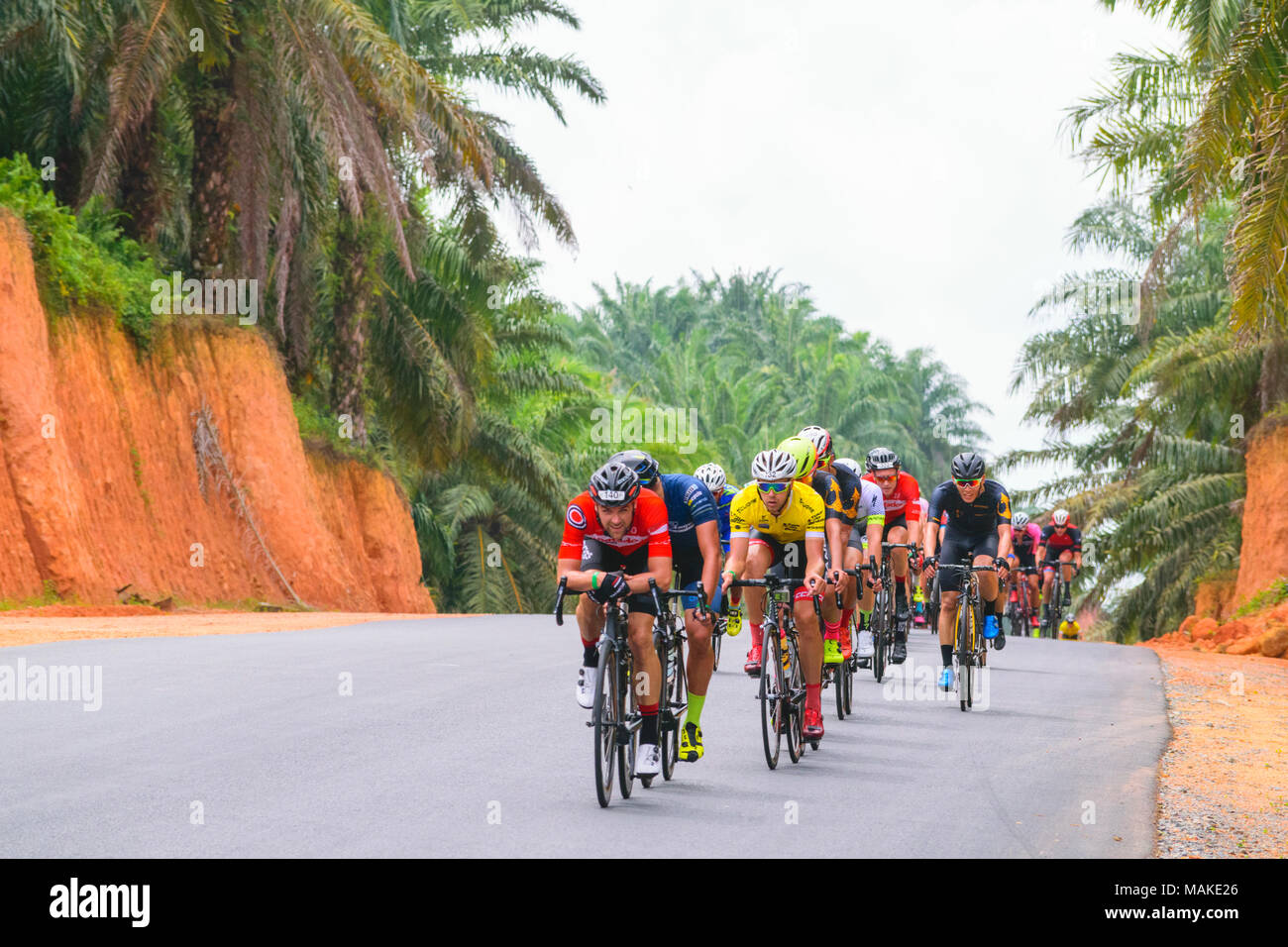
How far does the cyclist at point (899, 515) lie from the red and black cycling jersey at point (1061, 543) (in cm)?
903

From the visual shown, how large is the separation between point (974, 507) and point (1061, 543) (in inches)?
458

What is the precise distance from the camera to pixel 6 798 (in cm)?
780

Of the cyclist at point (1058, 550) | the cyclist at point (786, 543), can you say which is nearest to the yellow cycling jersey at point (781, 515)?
the cyclist at point (786, 543)

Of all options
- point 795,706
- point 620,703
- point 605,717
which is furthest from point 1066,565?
point 605,717

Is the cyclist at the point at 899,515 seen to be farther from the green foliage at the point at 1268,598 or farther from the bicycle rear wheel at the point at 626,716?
the green foliage at the point at 1268,598

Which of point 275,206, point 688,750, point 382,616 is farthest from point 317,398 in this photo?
point 688,750

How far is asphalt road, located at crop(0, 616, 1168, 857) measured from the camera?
7.25 m

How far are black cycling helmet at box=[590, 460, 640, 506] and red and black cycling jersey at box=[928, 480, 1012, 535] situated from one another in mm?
6069

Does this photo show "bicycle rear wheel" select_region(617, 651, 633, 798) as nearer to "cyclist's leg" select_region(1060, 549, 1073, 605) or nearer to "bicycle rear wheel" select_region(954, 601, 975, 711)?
"bicycle rear wheel" select_region(954, 601, 975, 711)

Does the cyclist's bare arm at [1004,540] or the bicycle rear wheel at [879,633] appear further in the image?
the bicycle rear wheel at [879,633]

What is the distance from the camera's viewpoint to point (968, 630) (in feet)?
41.3

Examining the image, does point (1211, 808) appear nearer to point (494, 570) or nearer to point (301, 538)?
point (301, 538)

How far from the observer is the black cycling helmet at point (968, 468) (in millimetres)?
13805

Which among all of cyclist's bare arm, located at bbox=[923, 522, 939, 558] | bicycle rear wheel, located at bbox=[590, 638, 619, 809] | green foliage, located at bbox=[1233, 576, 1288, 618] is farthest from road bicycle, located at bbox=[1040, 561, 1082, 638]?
bicycle rear wheel, located at bbox=[590, 638, 619, 809]
